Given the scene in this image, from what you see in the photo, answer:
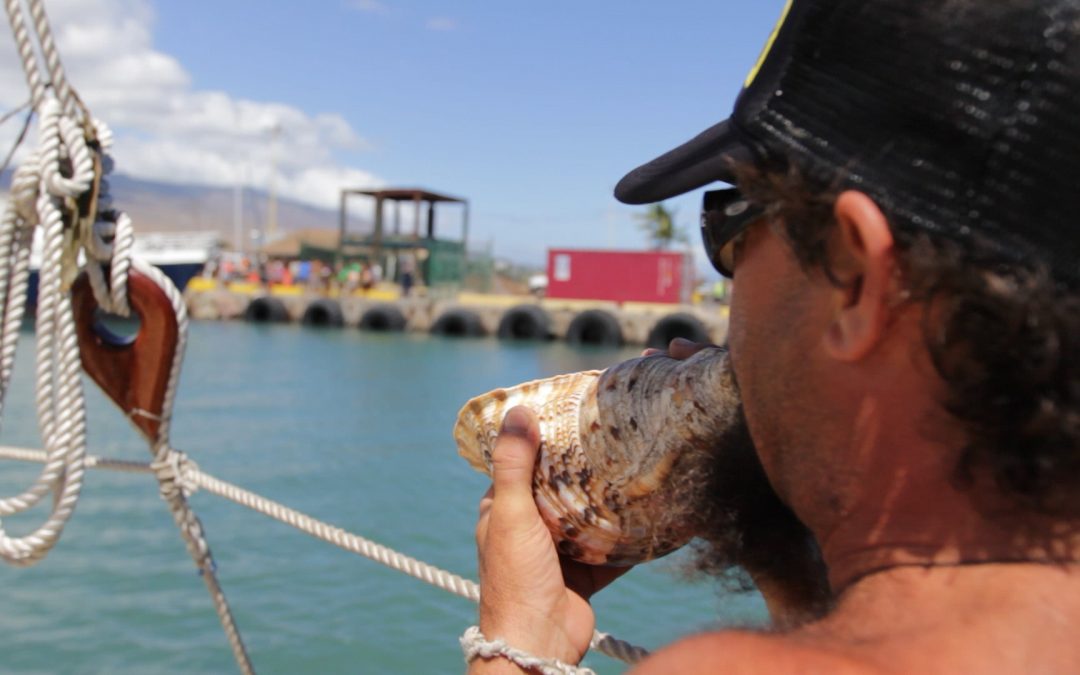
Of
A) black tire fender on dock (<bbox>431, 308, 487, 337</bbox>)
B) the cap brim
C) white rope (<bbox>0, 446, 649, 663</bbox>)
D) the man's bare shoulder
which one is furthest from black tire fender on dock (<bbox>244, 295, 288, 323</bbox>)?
the man's bare shoulder

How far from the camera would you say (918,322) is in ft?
2.35

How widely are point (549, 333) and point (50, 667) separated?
1918 centimetres

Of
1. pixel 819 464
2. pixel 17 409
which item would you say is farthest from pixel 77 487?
pixel 17 409

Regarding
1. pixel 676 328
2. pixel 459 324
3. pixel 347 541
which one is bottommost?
pixel 459 324

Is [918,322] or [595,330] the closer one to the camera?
[918,322]

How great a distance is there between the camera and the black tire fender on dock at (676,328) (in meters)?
21.5

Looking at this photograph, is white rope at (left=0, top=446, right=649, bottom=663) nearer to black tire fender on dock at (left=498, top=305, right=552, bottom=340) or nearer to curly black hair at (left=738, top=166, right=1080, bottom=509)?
curly black hair at (left=738, top=166, right=1080, bottom=509)

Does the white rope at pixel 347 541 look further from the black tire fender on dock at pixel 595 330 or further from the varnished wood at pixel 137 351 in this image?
the black tire fender on dock at pixel 595 330

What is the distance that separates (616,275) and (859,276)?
2588 centimetres

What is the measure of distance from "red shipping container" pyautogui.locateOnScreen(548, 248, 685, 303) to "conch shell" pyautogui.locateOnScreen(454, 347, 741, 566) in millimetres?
25051

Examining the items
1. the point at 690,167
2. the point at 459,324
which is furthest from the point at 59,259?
the point at 459,324

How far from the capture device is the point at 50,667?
4652 mm

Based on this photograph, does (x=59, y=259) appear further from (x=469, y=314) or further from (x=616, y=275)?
(x=616, y=275)

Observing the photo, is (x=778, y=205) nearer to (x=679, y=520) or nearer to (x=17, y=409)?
(x=679, y=520)
